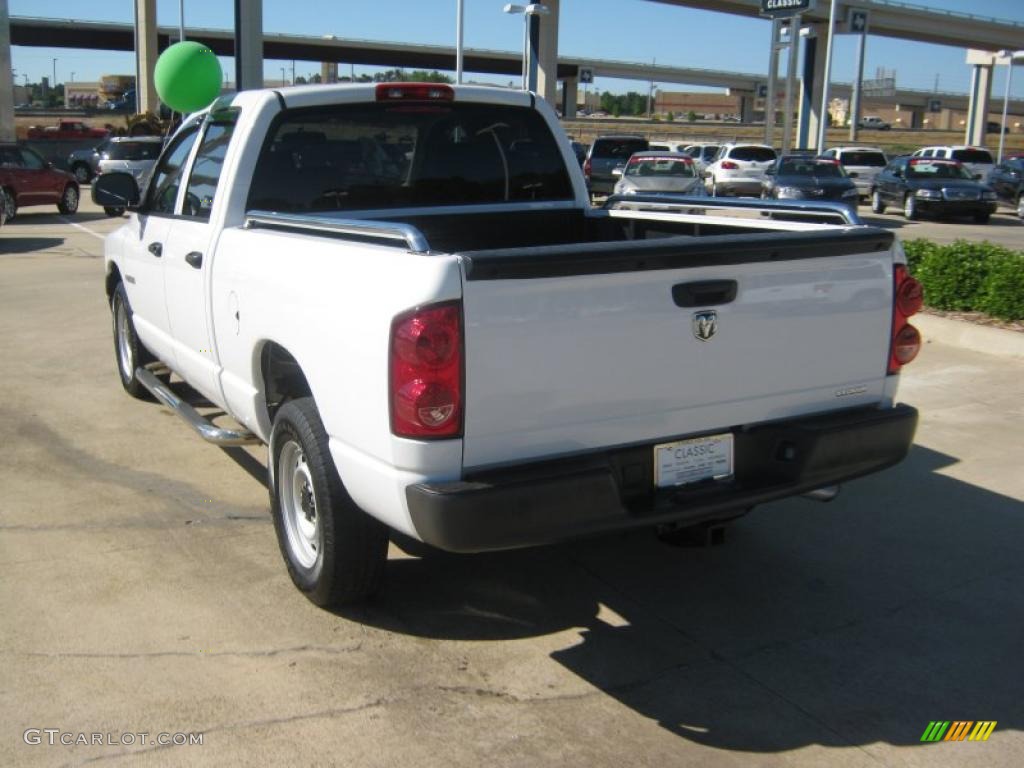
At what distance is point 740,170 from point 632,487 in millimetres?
26715

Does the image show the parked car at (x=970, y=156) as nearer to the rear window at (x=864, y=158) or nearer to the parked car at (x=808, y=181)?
the rear window at (x=864, y=158)

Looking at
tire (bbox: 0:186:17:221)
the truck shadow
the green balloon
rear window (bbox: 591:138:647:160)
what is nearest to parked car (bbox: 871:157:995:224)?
rear window (bbox: 591:138:647:160)

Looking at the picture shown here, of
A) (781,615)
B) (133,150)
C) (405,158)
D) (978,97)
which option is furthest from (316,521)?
(978,97)

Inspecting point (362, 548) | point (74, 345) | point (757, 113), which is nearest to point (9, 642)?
point (362, 548)

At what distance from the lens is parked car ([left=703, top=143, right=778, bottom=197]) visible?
28.6 m

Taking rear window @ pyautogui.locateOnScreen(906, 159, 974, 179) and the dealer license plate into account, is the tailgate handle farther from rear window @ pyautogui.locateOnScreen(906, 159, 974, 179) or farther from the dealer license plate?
rear window @ pyautogui.locateOnScreen(906, 159, 974, 179)

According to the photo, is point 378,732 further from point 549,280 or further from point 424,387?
point 549,280

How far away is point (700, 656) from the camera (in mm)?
4070

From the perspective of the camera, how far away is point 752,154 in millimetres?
30141

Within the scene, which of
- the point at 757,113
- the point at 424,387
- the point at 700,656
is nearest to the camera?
the point at 424,387

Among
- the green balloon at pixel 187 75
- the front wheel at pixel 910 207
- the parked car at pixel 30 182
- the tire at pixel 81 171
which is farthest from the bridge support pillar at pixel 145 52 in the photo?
the green balloon at pixel 187 75

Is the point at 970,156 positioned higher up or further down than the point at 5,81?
further down

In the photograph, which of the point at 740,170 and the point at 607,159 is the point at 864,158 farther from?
the point at 607,159

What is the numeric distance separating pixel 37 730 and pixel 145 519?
205 centimetres
